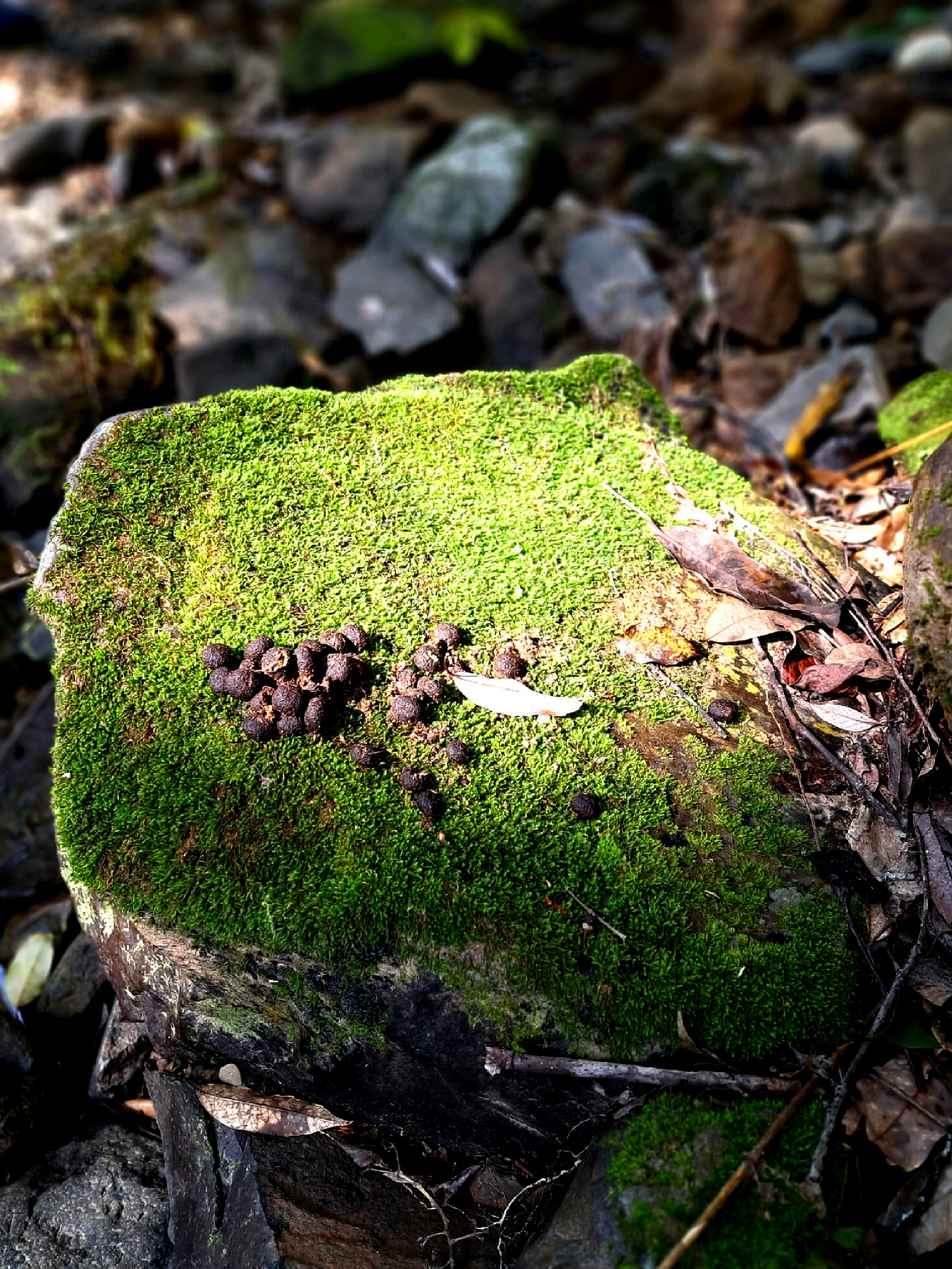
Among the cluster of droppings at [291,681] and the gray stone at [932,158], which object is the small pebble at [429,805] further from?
the gray stone at [932,158]

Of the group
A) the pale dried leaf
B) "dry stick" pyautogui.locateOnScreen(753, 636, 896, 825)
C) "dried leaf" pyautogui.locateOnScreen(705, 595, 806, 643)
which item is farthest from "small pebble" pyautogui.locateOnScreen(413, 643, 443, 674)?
the pale dried leaf

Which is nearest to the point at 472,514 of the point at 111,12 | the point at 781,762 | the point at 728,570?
the point at 728,570

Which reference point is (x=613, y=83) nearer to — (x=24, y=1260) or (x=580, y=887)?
(x=580, y=887)

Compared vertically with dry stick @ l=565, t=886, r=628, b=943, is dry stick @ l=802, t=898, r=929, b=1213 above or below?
below

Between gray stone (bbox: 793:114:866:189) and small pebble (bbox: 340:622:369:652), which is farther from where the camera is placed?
gray stone (bbox: 793:114:866:189)

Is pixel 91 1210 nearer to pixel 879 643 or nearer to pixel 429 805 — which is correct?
pixel 429 805

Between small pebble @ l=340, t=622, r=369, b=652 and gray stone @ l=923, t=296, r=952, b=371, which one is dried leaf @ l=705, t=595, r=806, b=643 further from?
gray stone @ l=923, t=296, r=952, b=371

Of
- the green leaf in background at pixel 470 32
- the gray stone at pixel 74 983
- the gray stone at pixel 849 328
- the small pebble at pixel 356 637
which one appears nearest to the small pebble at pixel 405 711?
the small pebble at pixel 356 637
